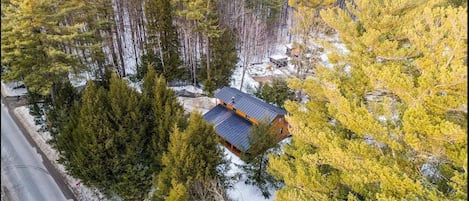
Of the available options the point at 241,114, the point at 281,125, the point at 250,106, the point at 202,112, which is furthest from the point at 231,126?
the point at 202,112

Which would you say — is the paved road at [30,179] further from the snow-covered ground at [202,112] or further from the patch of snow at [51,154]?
the snow-covered ground at [202,112]

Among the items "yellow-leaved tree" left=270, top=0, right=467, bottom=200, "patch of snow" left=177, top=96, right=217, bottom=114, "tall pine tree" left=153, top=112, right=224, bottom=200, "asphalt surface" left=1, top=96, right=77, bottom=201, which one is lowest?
"asphalt surface" left=1, top=96, right=77, bottom=201

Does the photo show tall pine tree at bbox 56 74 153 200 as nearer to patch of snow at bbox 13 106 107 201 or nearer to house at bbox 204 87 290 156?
patch of snow at bbox 13 106 107 201

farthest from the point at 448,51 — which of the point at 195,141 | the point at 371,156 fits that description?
the point at 195,141

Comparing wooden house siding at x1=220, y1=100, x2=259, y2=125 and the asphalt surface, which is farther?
wooden house siding at x1=220, y1=100, x2=259, y2=125

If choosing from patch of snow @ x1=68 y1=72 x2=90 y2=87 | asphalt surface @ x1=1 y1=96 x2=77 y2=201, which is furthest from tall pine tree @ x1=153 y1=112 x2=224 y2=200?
asphalt surface @ x1=1 y1=96 x2=77 y2=201

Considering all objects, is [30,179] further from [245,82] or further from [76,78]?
[245,82]
